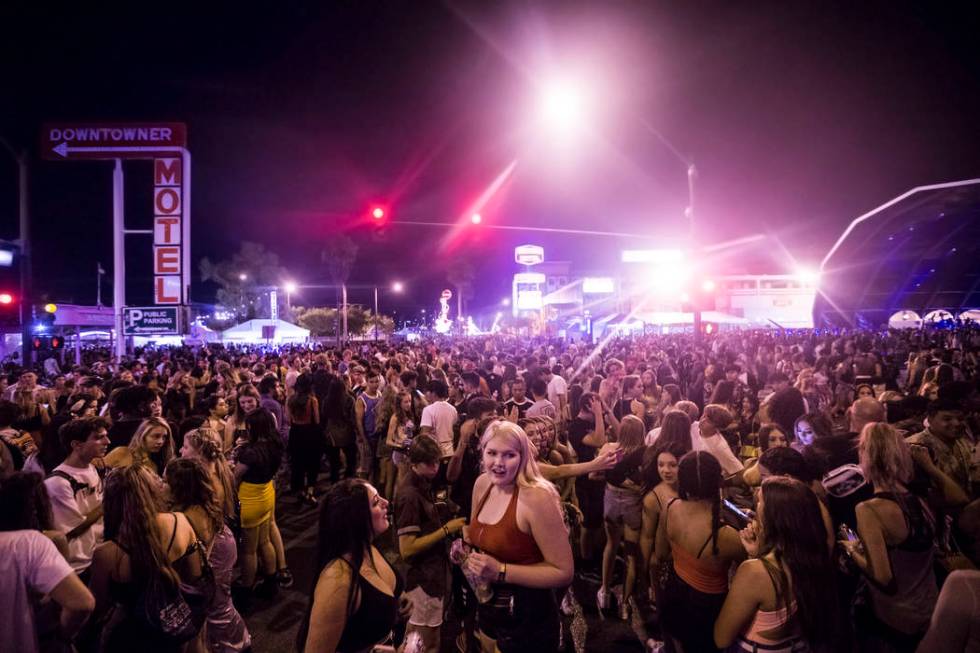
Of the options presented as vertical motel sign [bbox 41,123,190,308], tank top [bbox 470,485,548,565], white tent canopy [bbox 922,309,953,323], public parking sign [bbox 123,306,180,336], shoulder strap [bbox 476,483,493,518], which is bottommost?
tank top [bbox 470,485,548,565]

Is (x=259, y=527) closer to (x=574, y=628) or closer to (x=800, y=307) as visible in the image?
(x=574, y=628)

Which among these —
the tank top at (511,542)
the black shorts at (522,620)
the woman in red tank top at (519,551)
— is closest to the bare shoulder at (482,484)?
the woman in red tank top at (519,551)

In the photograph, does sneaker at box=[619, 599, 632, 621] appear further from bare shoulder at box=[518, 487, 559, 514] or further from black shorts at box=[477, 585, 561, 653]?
bare shoulder at box=[518, 487, 559, 514]

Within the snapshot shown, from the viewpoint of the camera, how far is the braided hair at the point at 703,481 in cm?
314

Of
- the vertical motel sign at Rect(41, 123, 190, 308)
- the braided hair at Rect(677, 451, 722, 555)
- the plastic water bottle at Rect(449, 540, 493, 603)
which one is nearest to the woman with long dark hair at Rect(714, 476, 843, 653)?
the braided hair at Rect(677, 451, 722, 555)

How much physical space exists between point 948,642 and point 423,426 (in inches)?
204

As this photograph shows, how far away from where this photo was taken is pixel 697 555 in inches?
120

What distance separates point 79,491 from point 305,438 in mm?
4025

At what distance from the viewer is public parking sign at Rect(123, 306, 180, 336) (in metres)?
16.1

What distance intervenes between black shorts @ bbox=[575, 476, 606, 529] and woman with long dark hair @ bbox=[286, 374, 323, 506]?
443cm

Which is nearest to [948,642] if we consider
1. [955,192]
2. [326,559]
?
[326,559]

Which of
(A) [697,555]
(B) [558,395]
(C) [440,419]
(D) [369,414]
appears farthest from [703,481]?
(D) [369,414]

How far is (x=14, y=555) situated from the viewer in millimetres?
2527

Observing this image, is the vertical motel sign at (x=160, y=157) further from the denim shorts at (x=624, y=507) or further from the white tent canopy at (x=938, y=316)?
the white tent canopy at (x=938, y=316)
